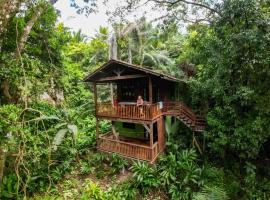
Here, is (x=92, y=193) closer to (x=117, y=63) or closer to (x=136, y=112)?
(x=136, y=112)

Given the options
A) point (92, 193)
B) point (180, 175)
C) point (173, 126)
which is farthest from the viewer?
point (173, 126)

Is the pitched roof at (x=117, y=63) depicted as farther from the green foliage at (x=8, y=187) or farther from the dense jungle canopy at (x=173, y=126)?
the green foliage at (x=8, y=187)

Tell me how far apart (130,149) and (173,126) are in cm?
357

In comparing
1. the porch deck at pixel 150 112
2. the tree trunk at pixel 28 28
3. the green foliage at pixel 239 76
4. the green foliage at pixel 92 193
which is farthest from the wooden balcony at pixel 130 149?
the tree trunk at pixel 28 28

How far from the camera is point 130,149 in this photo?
35.7 feet

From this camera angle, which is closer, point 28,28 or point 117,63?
point 28,28

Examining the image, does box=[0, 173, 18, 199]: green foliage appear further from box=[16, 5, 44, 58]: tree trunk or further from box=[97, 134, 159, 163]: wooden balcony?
box=[97, 134, 159, 163]: wooden balcony

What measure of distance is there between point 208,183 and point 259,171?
3670mm

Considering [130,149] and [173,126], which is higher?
[173,126]

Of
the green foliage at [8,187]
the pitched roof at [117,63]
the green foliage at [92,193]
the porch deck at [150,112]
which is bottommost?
the green foliage at [92,193]

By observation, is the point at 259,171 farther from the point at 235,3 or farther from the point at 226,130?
the point at 235,3

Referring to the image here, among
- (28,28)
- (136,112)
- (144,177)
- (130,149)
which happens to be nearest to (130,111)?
(136,112)

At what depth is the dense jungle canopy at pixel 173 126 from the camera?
716 cm

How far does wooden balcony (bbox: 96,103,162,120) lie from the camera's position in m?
10.6
